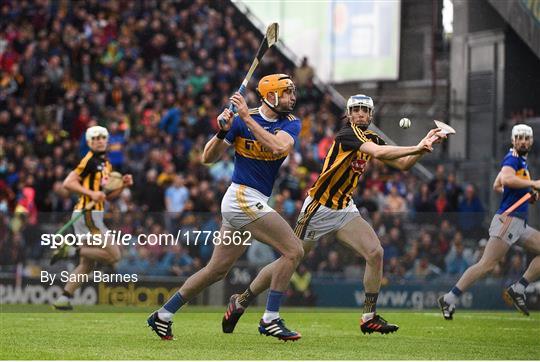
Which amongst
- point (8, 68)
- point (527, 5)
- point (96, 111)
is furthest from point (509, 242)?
point (8, 68)

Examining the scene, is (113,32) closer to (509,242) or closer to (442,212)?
(442,212)

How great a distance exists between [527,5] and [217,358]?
14.5 meters

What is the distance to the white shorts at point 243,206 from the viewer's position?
11.3m

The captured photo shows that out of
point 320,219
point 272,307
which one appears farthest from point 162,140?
point 272,307

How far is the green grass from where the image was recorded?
33.6ft

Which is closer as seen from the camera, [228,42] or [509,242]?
[509,242]

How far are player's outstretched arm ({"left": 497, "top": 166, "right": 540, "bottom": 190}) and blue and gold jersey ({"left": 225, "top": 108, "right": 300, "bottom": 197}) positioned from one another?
4746mm

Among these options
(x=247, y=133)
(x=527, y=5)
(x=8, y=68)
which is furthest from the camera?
(x=8, y=68)

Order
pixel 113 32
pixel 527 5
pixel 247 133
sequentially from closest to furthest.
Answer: pixel 247 133 < pixel 527 5 < pixel 113 32

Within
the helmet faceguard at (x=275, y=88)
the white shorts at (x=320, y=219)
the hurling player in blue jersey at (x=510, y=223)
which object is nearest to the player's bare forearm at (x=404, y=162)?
the helmet faceguard at (x=275, y=88)

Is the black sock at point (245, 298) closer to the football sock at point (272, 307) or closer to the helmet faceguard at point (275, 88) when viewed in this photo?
the football sock at point (272, 307)

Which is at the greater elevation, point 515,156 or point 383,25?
point 383,25

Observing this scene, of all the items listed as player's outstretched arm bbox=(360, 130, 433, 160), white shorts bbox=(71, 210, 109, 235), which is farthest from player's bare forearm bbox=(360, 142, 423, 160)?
white shorts bbox=(71, 210, 109, 235)

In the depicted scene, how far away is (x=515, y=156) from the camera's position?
613 inches
